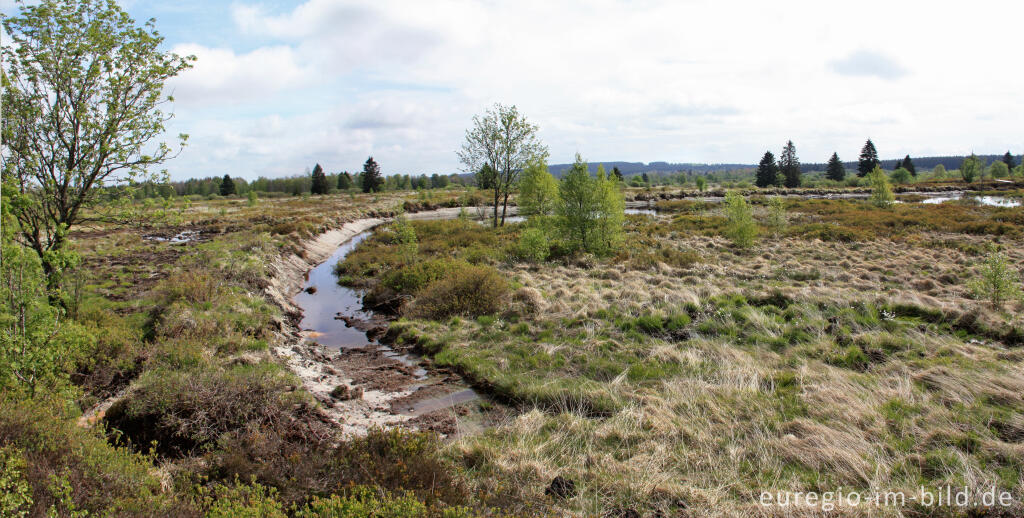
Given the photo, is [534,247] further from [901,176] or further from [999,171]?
[999,171]

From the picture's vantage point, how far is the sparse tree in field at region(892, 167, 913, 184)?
92750 mm

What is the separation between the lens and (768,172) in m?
91.8

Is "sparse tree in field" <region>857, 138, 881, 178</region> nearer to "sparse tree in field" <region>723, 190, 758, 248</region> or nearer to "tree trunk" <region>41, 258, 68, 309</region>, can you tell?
"sparse tree in field" <region>723, 190, 758, 248</region>

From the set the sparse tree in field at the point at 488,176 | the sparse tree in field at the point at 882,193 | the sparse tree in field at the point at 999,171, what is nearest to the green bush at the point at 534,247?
the sparse tree in field at the point at 488,176

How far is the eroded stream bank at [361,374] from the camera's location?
813 centimetres

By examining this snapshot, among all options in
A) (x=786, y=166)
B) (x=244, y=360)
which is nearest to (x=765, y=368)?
(x=244, y=360)

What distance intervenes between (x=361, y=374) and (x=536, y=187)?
2536cm

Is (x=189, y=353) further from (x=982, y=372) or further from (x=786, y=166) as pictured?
(x=786, y=166)

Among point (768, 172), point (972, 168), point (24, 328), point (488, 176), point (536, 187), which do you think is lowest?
point (24, 328)

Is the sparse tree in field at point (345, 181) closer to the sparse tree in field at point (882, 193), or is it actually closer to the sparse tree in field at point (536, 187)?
the sparse tree in field at point (536, 187)

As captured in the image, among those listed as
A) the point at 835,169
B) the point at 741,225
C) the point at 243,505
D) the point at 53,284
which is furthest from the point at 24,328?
the point at 835,169

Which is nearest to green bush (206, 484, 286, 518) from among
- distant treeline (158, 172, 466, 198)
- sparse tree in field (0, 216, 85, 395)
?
sparse tree in field (0, 216, 85, 395)

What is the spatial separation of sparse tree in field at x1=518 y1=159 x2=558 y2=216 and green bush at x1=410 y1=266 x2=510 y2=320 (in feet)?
62.7

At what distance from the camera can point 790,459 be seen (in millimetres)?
5820
